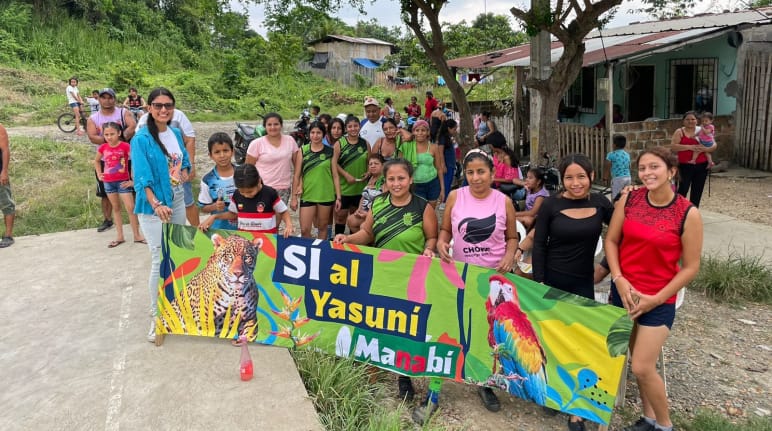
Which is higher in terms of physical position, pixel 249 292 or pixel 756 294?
pixel 249 292

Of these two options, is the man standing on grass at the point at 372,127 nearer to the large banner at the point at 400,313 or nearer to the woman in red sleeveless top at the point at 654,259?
the large banner at the point at 400,313

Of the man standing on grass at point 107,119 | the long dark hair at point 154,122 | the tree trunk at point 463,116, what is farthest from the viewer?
the tree trunk at point 463,116

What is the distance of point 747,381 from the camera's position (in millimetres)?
4324

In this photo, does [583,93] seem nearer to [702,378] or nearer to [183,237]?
[702,378]

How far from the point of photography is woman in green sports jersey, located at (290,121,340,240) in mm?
6117

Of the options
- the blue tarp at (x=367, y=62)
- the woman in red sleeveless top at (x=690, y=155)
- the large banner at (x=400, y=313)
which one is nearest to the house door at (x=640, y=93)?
the woman in red sleeveless top at (x=690, y=155)

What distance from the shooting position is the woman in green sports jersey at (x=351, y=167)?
6.43 m

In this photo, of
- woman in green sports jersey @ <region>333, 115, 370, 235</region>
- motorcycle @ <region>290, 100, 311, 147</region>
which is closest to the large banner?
woman in green sports jersey @ <region>333, 115, 370, 235</region>

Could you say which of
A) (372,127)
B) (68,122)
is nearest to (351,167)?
(372,127)

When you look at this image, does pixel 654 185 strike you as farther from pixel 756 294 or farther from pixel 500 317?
pixel 756 294

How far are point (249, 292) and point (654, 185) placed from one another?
2927 mm

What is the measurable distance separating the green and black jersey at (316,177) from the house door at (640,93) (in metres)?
10.6

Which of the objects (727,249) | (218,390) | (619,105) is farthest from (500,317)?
(619,105)

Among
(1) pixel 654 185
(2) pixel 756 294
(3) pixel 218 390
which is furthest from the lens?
(2) pixel 756 294
